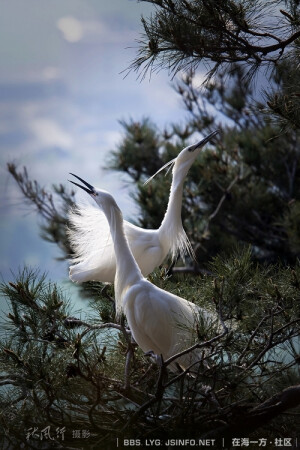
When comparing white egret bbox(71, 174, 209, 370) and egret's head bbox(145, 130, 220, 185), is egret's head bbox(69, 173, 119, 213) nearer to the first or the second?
white egret bbox(71, 174, 209, 370)

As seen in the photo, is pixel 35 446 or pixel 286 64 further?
pixel 286 64

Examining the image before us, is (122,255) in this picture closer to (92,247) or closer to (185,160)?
(92,247)

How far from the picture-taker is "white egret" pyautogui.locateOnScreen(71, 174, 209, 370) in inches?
61.4

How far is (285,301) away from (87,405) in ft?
1.45

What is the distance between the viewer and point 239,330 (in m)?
1.29

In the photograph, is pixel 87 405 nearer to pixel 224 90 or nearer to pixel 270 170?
pixel 270 170

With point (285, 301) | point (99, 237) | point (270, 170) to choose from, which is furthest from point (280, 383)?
point (270, 170)

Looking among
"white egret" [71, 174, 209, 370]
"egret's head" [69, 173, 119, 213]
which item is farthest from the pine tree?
"egret's head" [69, 173, 119, 213]

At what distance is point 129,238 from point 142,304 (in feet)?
2.12

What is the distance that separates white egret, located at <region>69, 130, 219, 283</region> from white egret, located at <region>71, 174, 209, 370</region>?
0.40 m

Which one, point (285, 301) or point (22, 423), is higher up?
point (285, 301)

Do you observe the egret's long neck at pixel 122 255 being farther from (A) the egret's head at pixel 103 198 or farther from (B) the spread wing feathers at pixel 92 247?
(B) the spread wing feathers at pixel 92 247

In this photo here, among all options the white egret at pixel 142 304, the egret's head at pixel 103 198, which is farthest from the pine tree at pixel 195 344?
the egret's head at pixel 103 198

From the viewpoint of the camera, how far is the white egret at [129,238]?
2082mm
